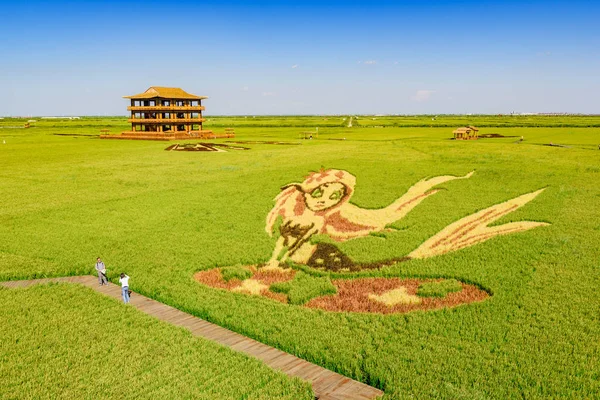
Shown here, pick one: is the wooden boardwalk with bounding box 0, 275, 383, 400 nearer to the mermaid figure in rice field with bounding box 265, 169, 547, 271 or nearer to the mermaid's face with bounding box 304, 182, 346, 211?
the mermaid figure in rice field with bounding box 265, 169, 547, 271

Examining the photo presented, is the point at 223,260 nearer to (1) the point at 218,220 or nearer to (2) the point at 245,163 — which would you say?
(1) the point at 218,220

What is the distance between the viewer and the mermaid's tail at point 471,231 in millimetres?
21969

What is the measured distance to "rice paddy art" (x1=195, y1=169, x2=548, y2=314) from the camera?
16547 mm

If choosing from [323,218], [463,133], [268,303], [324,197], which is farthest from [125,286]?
[463,133]

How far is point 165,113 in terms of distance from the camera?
99875 millimetres

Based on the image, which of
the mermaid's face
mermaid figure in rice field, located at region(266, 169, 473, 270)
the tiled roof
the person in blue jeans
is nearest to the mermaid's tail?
mermaid figure in rice field, located at region(266, 169, 473, 270)

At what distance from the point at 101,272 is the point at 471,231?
1955cm

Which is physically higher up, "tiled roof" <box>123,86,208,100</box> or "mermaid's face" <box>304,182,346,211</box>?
"tiled roof" <box>123,86,208,100</box>

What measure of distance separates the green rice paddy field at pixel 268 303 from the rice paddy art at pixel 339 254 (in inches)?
26.7

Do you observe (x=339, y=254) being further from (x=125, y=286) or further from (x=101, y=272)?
(x=101, y=272)

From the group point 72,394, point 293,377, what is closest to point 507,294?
point 293,377

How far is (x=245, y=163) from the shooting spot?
54406 mm

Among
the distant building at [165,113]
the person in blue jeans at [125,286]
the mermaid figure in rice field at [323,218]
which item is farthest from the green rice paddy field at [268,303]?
the distant building at [165,113]

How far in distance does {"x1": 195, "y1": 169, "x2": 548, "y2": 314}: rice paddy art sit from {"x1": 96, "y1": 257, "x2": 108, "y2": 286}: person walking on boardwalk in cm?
389
